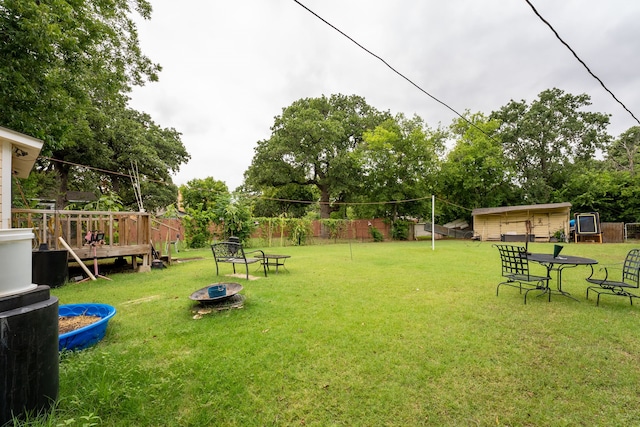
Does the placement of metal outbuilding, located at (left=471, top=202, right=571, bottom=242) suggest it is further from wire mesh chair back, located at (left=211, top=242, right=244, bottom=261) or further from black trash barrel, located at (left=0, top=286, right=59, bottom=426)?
black trash barrel, located at (left=0, top=286, right=59, bottom=426)

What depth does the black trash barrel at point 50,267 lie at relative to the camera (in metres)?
5.81

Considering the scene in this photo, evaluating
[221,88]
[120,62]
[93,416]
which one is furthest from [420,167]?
[93,416]

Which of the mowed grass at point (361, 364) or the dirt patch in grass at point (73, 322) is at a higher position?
A: the dirt patch in grass at point (73, 322)

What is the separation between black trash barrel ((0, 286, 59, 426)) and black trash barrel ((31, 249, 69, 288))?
5.68m

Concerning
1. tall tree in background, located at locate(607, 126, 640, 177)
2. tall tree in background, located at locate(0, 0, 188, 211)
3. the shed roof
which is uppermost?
tall tree in background, located at locate(607, 126, 640, 177)

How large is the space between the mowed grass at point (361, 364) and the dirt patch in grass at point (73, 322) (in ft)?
0.85

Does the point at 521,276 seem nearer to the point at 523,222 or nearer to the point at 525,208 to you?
the point at 525,208

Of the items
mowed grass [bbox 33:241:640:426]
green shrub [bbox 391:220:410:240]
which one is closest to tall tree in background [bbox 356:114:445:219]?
green shrub [bbox 391:220:410:240]

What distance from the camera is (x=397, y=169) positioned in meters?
24.6

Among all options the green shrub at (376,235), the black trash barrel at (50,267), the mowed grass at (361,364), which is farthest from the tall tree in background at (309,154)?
the mowed grass at (361,364)

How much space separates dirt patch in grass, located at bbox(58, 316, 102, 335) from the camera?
10.6 feet

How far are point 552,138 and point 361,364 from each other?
3358 centimetres

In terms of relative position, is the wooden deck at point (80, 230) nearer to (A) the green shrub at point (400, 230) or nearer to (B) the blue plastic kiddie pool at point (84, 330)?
(B) the blue plastic kiddie pool at point (84, 330)

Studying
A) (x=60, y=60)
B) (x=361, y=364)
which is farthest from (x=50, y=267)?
(x=361, y=364)
